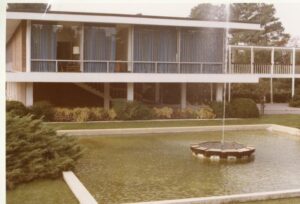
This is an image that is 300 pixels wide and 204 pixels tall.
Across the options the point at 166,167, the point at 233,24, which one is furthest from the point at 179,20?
the point at 166,167

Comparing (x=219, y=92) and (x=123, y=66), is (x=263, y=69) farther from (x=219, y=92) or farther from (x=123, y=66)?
(x=123, y=66)

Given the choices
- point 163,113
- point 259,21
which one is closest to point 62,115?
point 163,113

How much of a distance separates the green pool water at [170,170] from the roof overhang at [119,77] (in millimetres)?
5020

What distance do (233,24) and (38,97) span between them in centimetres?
1044

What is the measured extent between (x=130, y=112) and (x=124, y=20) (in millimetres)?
4292

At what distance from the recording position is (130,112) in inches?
834

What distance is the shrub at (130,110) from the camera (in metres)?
21.2

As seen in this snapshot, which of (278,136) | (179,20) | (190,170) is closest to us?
(190,170)

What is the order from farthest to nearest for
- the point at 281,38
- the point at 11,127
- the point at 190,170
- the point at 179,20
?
the point at 281,38 → the point at 179,20 → the point at 190,170 → the point at 11,127

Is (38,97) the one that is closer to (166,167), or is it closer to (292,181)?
(166,167)

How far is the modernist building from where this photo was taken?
21453 mm

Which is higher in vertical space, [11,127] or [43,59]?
[43,59]

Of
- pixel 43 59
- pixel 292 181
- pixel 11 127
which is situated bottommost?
pixel 292 181

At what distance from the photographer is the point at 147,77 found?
21891mm
